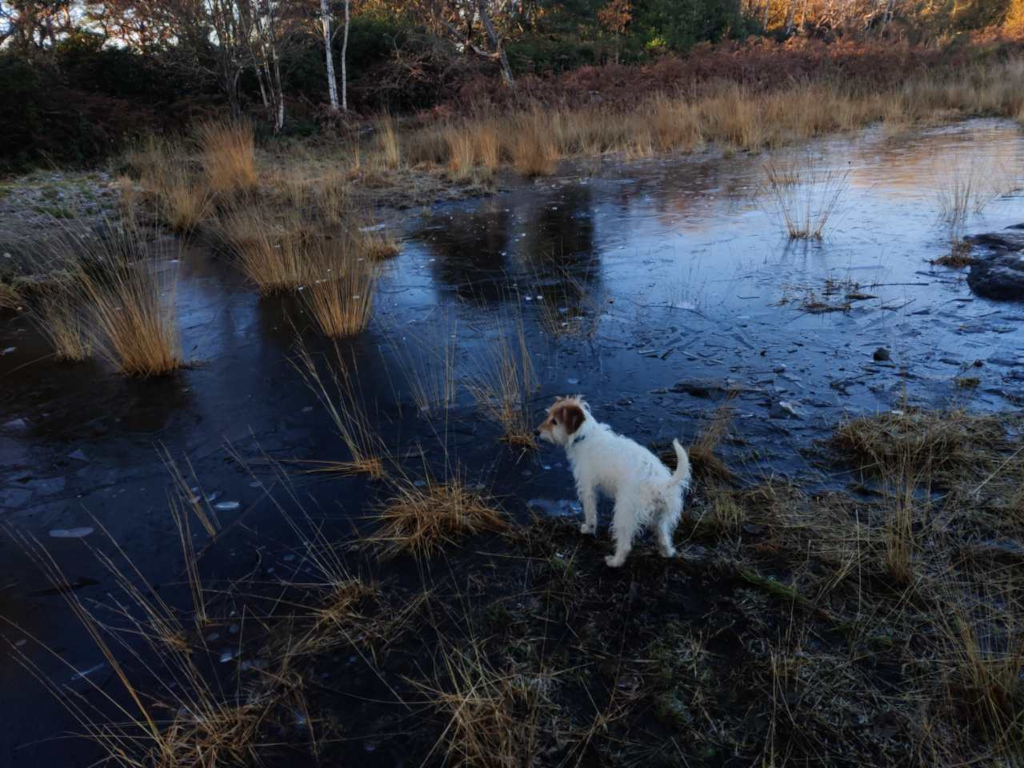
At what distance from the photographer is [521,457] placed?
13.1 feet

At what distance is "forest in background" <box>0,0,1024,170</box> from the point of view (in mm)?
15555

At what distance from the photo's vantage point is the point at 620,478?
9.32ft

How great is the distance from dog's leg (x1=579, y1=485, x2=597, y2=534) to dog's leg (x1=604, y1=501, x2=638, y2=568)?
20cm

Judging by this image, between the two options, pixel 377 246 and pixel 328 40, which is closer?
pixel 377 246

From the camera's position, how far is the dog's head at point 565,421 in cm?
309

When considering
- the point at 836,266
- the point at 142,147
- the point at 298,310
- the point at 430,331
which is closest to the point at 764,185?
the point at 836,266

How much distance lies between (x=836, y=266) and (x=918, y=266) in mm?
788

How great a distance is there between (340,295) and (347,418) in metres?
2.65

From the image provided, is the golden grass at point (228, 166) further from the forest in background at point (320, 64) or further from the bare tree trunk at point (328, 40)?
the bare tree trunk at point (328, 40)

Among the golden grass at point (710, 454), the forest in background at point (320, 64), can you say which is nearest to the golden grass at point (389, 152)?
the forest in background at point (320, 64)

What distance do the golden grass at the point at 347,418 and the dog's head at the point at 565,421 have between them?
52.5 inches

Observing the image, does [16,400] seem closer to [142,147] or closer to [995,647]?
[995,647]

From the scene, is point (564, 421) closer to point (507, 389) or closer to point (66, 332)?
point (507, 389)

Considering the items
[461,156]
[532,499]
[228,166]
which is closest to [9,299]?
[228,166]
